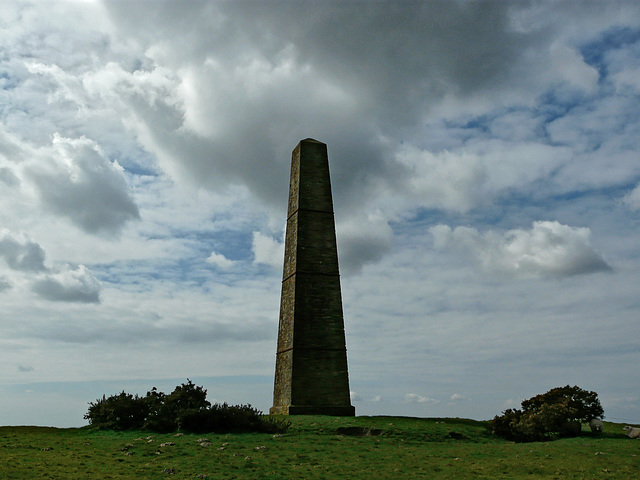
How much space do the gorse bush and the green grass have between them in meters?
0.62

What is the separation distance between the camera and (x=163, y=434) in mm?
19078

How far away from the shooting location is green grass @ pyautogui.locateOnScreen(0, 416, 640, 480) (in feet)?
45.0

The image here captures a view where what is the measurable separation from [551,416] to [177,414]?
14.3 meters

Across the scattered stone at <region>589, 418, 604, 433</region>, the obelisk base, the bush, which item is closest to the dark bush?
Answer: the obelisk base

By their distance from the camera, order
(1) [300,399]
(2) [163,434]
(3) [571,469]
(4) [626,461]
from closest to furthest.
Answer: (3) [571,469] < (4) [626,461] < (2) [163,434] < (1) [300,399]

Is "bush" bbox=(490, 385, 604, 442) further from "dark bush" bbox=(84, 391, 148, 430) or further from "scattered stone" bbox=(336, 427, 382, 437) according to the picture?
"dark bush" bbox=(84, 391, 148, 430)

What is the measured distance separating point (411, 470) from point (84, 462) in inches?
324

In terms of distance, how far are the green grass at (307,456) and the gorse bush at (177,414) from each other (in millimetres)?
624

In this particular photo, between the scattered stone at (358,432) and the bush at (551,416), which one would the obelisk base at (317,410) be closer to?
the scattered stone at (358,432)

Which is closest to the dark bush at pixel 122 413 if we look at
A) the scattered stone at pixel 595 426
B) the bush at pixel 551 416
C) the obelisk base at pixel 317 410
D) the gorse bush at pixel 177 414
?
the gorse bush at pixel 177 414

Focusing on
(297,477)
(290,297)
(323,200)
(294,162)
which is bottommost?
(297,477)

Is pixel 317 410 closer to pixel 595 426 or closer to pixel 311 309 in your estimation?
pixel 311 309

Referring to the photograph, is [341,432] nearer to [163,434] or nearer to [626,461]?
[163,434]

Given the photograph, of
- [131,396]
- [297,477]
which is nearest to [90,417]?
[131,396]
